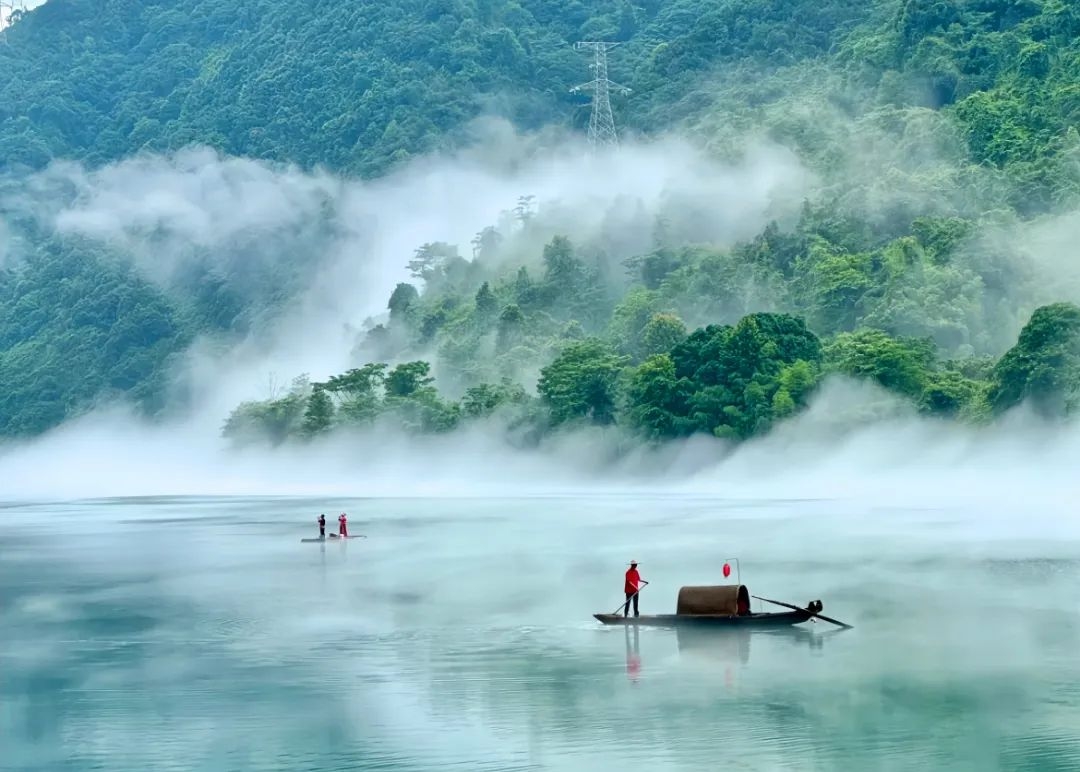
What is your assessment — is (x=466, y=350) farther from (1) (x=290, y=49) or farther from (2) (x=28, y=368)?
(1) (x=290, y=49)

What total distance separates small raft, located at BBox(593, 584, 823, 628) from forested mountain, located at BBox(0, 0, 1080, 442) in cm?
4032

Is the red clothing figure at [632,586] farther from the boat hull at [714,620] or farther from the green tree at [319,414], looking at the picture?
the green tree at [319,414]

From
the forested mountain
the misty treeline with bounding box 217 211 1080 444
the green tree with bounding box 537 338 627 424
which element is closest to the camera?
the misty treeline with bounding box 217 211 1080 444

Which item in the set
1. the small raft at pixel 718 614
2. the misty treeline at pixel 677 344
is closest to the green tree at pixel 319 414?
the misty treeline at pixel 677 344

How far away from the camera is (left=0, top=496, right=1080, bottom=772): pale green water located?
19312 mm

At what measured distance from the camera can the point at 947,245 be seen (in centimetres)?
9075

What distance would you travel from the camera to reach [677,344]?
8050 centimetres

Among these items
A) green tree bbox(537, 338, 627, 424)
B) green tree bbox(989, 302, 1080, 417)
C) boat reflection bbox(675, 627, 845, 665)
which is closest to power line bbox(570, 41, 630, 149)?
green tree bbox(537, 338, 627, 424)

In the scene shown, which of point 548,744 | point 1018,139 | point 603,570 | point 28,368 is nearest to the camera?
point 548,744

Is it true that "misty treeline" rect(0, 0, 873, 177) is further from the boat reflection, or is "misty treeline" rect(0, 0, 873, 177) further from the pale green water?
the boat reflection

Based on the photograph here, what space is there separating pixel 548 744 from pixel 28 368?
12582 centimetres

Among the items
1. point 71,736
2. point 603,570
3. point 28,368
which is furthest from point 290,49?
point 71,736

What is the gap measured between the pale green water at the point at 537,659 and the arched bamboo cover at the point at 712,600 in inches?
36.2

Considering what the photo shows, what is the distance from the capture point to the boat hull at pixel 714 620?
27000mm
